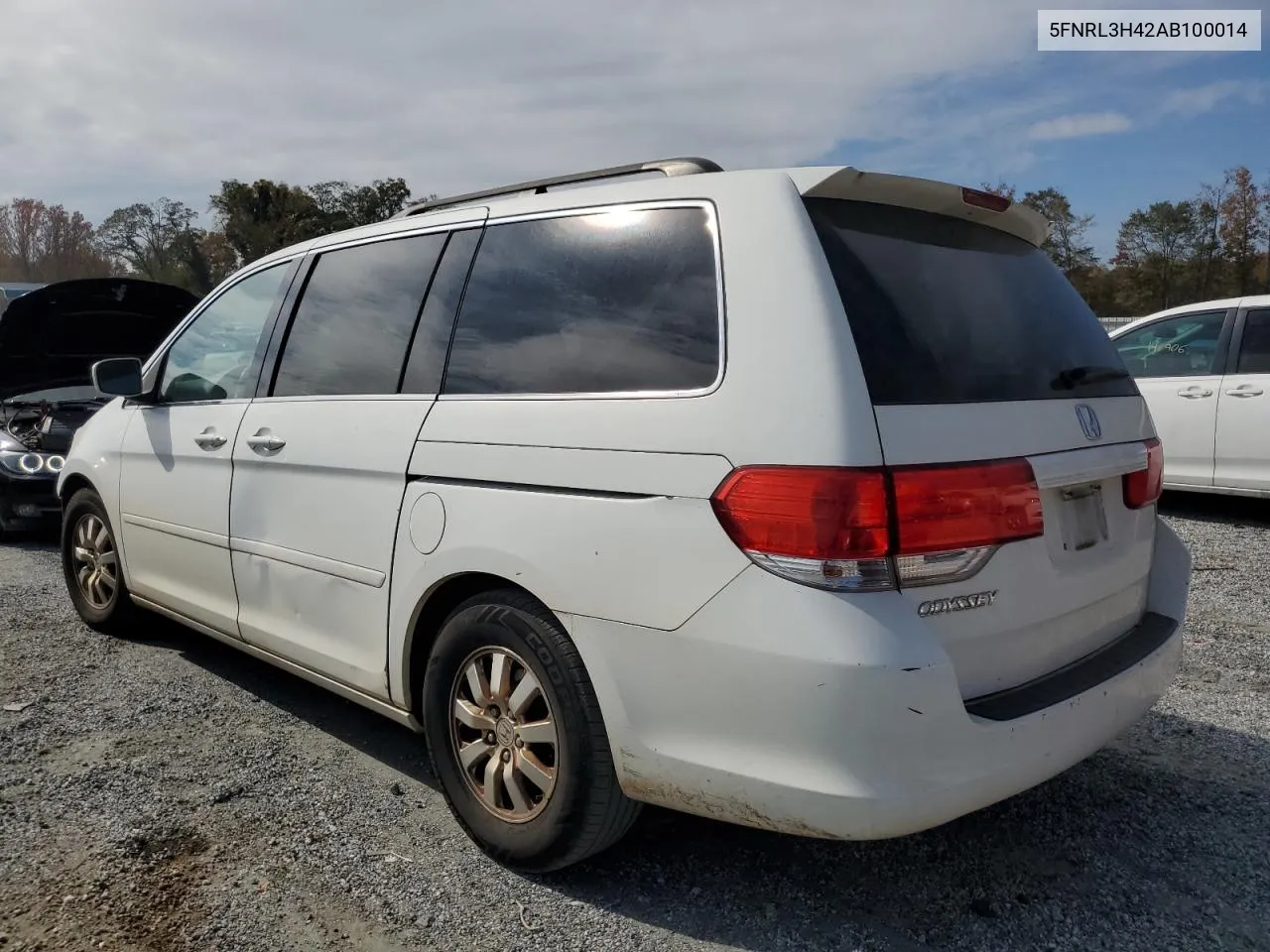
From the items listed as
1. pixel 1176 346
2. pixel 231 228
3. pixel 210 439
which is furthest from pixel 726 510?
pixel 231 228

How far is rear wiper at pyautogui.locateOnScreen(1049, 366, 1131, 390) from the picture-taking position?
2658mm

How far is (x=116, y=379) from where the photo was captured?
446 cm

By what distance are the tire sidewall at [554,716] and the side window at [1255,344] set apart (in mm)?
6797

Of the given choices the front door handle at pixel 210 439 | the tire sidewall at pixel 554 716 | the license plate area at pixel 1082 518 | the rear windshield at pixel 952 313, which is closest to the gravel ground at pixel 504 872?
the tire sidewall at pixel 554 716

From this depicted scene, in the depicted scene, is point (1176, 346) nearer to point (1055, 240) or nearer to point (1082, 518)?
point (1082, 518)

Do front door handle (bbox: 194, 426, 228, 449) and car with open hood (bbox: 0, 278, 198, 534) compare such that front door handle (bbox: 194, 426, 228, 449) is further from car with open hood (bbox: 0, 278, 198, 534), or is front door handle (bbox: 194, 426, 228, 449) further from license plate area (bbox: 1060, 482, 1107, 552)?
car with open hood (bbox: 0, 278, 198, 534)

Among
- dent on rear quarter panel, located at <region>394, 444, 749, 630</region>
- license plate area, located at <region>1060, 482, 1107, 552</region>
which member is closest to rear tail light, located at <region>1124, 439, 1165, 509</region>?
license plate area, located at <region>1060, 482, 1107, 552</region>

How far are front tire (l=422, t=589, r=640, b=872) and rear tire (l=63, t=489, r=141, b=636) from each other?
2604 millimetres

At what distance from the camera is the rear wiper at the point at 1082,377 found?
2.66 meters

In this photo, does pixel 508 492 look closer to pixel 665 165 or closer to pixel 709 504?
pixel 709 504

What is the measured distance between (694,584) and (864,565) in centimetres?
38

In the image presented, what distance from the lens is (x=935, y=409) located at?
224cm

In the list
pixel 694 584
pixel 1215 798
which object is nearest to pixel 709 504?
pixel 694 584

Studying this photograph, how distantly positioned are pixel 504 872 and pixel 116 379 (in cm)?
304
